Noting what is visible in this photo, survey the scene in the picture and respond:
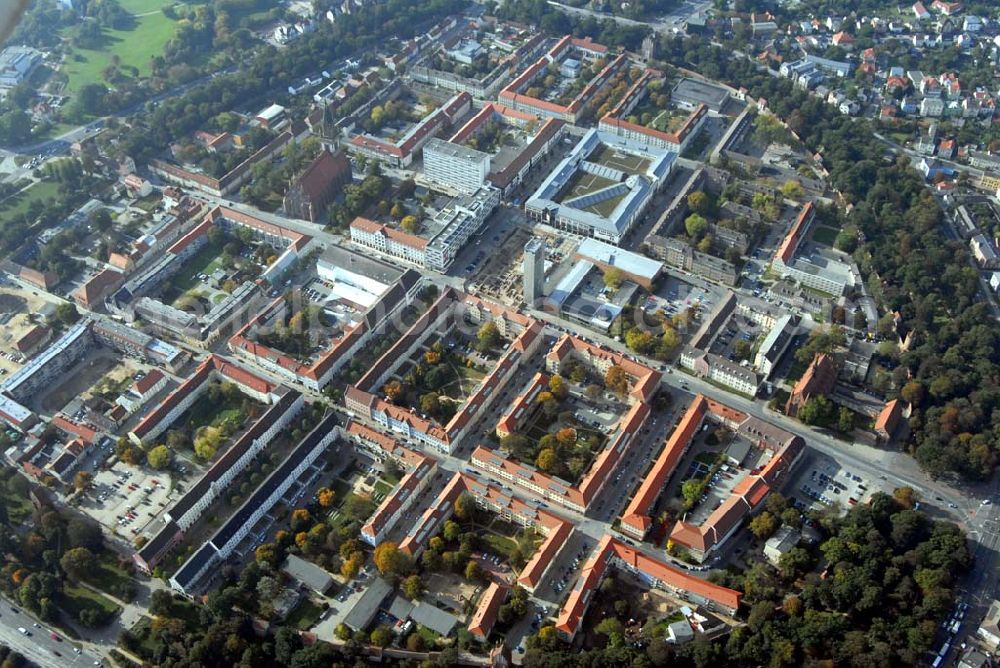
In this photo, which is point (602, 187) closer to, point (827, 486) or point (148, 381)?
point (827, 486)

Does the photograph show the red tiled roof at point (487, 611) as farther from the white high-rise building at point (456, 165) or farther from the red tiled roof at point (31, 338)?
the red tiled roof at point (31, 338)

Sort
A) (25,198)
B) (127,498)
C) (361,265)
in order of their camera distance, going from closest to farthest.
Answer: (127,498) < (361,265) < (25,198)

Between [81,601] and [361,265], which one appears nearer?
[81,601]

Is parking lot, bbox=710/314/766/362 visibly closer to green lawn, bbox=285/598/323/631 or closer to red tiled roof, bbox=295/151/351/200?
green lawn, bbox=285/598/323/631

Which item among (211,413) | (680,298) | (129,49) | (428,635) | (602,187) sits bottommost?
(211,413)

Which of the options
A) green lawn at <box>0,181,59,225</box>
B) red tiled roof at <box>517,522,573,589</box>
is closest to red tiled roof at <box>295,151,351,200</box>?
green lawn at <box>0,181,59,225</box>

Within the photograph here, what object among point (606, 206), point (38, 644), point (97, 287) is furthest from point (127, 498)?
point (606, 206)

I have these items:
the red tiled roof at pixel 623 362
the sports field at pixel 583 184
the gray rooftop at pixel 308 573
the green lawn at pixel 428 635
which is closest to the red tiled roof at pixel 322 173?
the sports field at pixel 583 184
